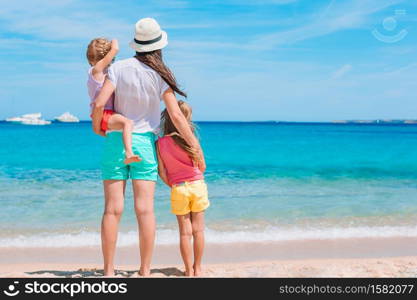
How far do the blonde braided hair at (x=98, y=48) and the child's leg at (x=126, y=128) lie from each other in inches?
15.5

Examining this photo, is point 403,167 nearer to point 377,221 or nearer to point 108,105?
point 377,221

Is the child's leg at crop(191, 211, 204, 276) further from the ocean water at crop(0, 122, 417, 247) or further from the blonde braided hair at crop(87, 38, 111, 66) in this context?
the ocean water at crop(0, 122, 417, 247)

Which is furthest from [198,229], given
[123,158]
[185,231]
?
[123,158]

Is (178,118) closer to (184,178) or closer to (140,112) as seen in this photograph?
(140,112)

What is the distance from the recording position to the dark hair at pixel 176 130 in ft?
10.8

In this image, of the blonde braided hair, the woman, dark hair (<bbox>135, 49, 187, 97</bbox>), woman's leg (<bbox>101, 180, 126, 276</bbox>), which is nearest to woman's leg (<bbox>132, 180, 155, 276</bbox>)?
the woman

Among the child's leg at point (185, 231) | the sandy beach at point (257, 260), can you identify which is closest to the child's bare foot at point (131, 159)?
the child's leg at point (185, 231)

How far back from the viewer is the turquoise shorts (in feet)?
10.2

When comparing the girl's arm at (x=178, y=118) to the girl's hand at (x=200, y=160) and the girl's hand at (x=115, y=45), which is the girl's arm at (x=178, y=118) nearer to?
the girl's hand at (x=200, y=160)

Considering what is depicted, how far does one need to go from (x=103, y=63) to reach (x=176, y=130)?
637 mm

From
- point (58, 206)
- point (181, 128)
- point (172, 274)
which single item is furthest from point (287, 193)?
point (181, 128)

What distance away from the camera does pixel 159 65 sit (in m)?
3.12

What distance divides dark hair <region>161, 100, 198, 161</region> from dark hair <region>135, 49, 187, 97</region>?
0.60ft

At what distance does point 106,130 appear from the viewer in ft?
10.3
